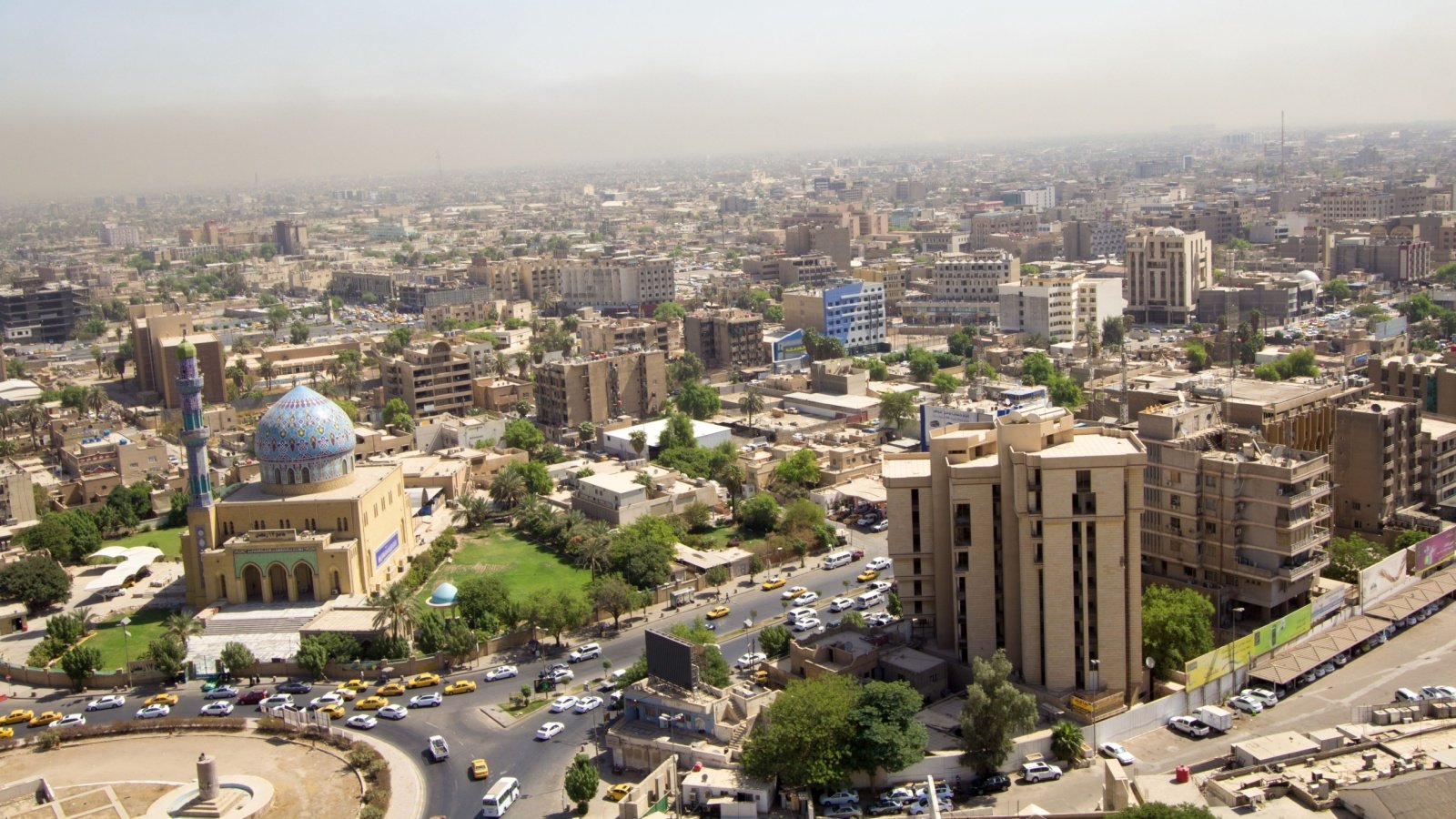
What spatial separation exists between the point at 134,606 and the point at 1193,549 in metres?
33.7

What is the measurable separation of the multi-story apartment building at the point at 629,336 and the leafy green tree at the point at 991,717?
54923 mm

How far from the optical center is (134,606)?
44.4m

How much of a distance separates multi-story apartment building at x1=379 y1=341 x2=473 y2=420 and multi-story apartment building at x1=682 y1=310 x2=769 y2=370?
1679 centimetres

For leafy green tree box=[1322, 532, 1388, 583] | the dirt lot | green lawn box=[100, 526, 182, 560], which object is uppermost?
leafy green tree box=[1322, 532, 1388, 583]

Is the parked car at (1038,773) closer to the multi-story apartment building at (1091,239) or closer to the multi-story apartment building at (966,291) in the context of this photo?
the multi-story apartment building at (966,291)

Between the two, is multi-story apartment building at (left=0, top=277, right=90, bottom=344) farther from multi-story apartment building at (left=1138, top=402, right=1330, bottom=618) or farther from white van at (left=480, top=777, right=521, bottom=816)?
multi-story apartment building at (left=1138, top=402, right=1330, bottom=618)

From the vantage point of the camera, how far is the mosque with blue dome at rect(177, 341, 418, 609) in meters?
42.3

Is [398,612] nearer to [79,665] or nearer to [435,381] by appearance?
[79,665]

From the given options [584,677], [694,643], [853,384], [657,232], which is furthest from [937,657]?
[657,232]

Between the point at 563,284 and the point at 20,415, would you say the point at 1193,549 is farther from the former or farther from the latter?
Answer: the point at 563,284

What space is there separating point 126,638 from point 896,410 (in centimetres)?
3421

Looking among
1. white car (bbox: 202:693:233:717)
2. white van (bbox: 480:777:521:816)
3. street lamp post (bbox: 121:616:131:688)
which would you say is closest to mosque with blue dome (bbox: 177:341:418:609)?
street lamp post (bbox: 121:616:131:688)

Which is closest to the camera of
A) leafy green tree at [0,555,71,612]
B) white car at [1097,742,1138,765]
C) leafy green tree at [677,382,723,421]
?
white car at [1097,742,1138,765]

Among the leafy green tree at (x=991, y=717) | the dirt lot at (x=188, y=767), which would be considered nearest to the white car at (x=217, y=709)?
the dirt lot at (x=188, y=767)
